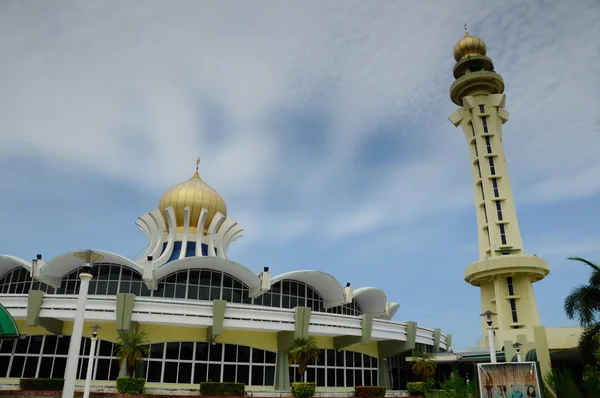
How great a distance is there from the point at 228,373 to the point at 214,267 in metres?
7.72

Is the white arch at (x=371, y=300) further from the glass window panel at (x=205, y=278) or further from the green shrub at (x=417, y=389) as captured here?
the glass window panel at (x=205, y=278)

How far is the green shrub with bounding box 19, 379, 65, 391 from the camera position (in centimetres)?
2611

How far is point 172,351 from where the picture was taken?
29.8 meters

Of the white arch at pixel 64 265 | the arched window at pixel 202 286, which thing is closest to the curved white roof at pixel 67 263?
the white arch at pixel 64 265

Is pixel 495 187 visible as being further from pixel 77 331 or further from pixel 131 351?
pixel 77 331

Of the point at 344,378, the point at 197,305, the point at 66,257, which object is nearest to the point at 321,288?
the point at 344,378

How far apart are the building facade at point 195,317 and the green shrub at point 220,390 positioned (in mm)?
2838

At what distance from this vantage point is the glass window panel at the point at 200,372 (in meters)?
29.7

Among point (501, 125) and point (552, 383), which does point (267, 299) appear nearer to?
point (552, 383)

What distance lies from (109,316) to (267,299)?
1251cm

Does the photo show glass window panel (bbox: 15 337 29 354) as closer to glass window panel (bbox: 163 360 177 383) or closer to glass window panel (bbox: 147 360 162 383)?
glass window panel (bbox: 147 360 162 383)

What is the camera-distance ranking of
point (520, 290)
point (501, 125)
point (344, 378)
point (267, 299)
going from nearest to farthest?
point (344, 378) → point (267, 299) → point (520, 290) → point (501, 125)

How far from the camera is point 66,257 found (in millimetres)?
32344

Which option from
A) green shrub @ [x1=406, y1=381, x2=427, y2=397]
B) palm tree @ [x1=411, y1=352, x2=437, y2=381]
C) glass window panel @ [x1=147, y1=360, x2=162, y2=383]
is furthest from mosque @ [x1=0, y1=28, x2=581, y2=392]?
green shrub @ [x1=406, y1=381, x2=427, y2=397]
